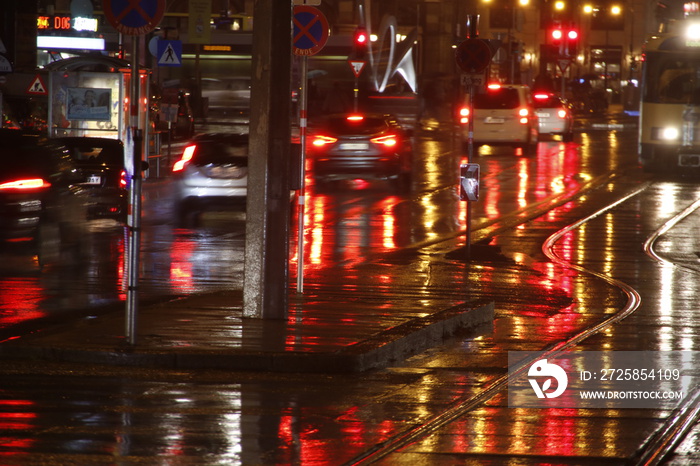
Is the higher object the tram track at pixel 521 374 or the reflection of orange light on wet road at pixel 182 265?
the tram track at pixel 521 374

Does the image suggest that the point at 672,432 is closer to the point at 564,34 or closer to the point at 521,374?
the point at 521,374

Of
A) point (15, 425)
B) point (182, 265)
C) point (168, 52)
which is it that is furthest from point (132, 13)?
point (168, 52)

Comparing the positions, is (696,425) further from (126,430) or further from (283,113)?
(283,113)

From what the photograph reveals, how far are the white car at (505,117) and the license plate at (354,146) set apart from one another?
32.5 ft

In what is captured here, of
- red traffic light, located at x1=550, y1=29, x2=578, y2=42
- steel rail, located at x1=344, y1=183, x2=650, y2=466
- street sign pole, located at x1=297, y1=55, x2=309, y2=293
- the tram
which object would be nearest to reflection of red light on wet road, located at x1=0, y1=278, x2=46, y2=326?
street sign pole, located at x1=297, y1=55, x2=309, y2=293

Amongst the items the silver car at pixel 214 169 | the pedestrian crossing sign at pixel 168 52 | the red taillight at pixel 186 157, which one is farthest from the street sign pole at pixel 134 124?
the pedestrian crossing sign at pixel 168 52

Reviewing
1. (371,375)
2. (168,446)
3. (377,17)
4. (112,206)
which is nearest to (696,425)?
(371,375)

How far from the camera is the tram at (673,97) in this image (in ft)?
96.9

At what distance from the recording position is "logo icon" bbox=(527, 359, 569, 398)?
8305mm

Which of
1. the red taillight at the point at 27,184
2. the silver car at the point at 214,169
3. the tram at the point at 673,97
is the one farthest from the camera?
the tram at the point at 673,97

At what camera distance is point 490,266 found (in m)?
15.5

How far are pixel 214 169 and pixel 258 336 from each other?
38.2 ft

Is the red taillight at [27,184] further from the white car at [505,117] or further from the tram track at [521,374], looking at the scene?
the white car at [505,117]

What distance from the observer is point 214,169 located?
21.0m
